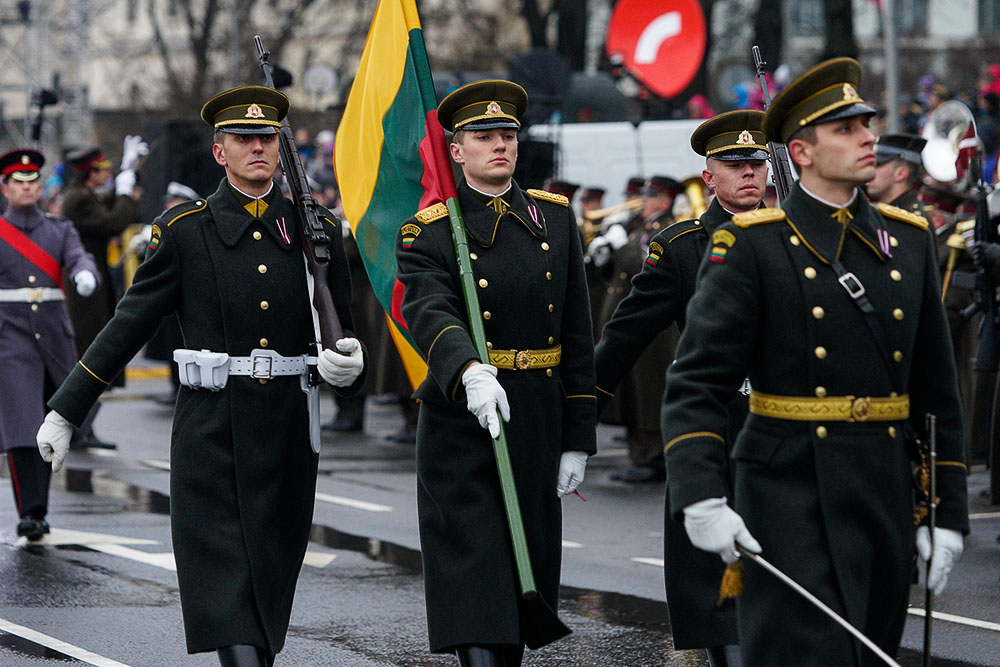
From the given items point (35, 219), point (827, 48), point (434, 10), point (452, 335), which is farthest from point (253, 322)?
point (434, 10)

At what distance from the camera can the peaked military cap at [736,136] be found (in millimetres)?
6344

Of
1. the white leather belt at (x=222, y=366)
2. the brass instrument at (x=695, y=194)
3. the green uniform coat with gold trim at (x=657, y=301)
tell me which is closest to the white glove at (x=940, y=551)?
the green uniform coat with gold trim at (x=657, y=301)

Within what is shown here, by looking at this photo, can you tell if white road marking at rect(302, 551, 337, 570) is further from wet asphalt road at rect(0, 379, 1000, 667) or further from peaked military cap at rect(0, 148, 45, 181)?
peaked military cap at rect(0, 148, 45, 181)

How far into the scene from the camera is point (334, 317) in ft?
20.0

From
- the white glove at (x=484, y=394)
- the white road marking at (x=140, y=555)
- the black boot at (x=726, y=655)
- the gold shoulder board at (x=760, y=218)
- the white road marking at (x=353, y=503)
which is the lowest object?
the white road marking at (x=140, y=555)

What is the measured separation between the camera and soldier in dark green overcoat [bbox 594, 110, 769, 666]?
231 inches

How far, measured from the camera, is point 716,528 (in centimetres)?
433

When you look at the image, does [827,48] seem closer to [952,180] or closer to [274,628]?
[952,180]

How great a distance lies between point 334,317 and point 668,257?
1180 mm

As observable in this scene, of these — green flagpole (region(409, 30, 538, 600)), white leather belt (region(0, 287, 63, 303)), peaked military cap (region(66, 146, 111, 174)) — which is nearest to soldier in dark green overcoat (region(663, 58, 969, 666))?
green flagpole (region(409, 30, 538, 600))

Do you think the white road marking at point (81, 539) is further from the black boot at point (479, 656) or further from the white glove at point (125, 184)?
the white glove at point (125, 184)

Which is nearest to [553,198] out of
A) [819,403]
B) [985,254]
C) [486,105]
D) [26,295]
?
[486,105]

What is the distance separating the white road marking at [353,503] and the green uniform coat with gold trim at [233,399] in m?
4.75

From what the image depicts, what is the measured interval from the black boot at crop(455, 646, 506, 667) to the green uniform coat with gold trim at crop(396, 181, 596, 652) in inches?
2.2
